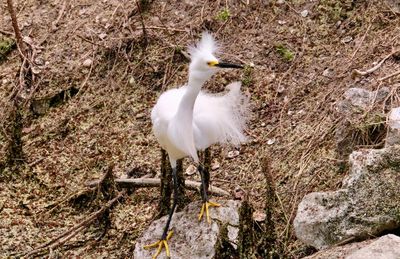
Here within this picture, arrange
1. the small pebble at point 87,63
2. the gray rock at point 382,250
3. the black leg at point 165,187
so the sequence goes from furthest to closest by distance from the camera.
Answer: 1. the small pebble at point 87,63
2. the black leg at point 165,187
3. the gray rock at point 382,250

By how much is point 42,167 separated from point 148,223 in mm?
1051

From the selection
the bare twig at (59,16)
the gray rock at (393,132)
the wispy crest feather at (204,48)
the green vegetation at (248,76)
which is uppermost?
the bare twig at (59,16)

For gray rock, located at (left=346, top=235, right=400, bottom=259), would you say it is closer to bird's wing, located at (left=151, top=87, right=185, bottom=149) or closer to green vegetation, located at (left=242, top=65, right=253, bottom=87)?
bird's wing, located at (left=151, top=87, right=185, bottom=149)

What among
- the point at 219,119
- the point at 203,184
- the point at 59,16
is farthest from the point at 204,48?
the point at 59,16

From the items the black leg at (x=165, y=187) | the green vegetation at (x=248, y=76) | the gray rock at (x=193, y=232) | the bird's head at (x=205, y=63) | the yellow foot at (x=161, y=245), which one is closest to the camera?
the bird's head at (x=205, y=63)

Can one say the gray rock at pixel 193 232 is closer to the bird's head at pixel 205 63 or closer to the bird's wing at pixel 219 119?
the bird's wing at pixel 219 119

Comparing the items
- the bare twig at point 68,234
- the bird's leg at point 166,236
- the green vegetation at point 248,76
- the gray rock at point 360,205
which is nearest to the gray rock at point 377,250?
the gray rock at point 360,205

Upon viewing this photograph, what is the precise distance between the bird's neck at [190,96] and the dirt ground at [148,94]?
0.64 meters

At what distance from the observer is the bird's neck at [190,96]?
3627 millimetres

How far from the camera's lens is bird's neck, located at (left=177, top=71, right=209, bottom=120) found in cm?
363

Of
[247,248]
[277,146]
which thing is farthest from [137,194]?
[247,248]

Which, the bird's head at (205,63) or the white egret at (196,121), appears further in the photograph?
the white egret at (196,121)

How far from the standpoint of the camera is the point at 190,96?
12.1 feet

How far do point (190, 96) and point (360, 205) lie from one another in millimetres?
971
